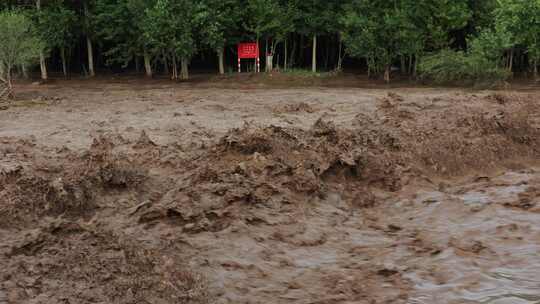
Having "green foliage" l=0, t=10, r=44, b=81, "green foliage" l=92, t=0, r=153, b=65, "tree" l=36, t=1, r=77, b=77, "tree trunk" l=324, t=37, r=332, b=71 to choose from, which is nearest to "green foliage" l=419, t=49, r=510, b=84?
"tree trunk" l=324, t=37, r=332, b=71

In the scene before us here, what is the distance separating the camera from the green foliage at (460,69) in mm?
24172

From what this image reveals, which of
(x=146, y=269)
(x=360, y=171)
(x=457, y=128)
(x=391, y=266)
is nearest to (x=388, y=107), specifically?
(x=457, y=128)

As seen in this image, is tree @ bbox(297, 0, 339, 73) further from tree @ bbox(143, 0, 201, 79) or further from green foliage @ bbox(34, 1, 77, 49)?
green foliage @ bbox(34, 1, 77, 49)

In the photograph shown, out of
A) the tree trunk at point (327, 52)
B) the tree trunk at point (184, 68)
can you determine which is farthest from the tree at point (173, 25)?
the tree trunk at point (327, 52)

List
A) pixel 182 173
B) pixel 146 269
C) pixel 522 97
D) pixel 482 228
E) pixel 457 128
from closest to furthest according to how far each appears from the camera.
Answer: pixel 146 269
pixel 482 228
pixel 182 173
pixel 457 128
pixel 522 97

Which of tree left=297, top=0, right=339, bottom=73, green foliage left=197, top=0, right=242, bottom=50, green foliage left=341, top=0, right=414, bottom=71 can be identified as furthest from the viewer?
tree left=297, top=0, right=339, bottom=73

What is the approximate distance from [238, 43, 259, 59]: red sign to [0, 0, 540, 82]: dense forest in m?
0.54

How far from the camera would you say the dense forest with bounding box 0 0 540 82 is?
961 inches

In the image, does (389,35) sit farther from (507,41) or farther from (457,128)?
(457,128)

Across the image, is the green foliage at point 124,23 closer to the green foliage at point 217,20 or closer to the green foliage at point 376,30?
the green foliage at point 217,20

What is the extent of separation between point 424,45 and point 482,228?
21.3 meters

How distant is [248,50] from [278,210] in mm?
23205

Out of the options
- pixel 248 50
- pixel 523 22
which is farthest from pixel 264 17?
pixel 523 22

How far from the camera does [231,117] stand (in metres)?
15.7
